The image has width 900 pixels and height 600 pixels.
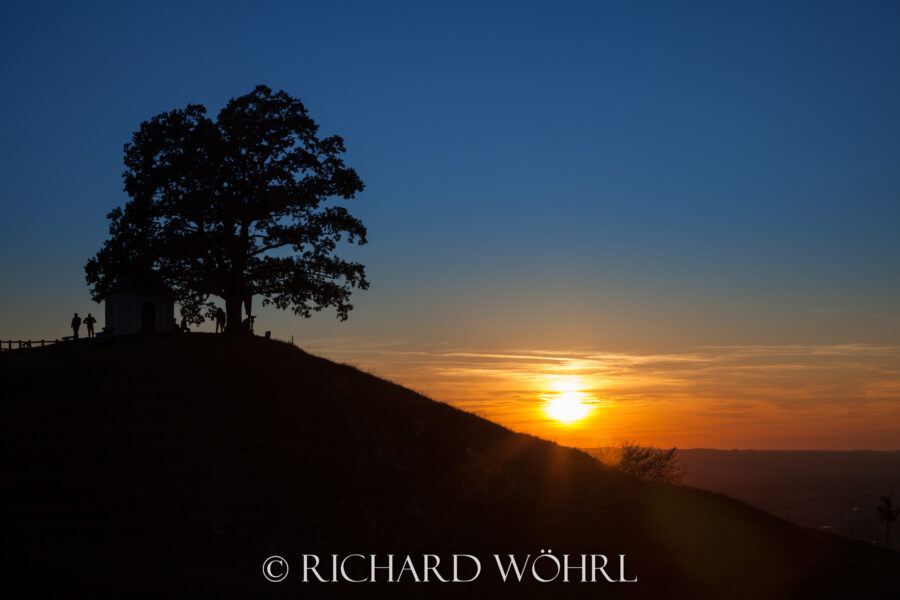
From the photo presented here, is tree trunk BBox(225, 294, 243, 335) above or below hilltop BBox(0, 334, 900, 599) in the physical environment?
above

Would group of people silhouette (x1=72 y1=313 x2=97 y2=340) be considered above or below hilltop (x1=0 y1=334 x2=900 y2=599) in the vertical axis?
above

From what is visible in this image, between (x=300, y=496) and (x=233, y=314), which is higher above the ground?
(x=233, y=314)

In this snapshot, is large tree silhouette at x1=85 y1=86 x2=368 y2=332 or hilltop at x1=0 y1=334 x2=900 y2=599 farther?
large tree silhouette at x1=85 y1=86 x2=368 y2=332

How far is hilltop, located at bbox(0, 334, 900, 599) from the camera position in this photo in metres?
26.3

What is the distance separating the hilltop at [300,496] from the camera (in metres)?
26.3

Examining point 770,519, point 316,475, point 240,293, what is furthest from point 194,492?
point 770,519

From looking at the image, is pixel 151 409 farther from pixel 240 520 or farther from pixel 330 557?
pixel 330 557

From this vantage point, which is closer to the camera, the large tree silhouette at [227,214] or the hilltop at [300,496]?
the hilltop at [300,496]

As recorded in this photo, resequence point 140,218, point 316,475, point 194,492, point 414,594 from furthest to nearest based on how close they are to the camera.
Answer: point 140,218, point 316,475, point 194,492, point 414,594

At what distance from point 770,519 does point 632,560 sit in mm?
16401

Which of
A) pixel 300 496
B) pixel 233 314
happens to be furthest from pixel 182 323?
pixel 300 496

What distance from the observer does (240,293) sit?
54.4 meters

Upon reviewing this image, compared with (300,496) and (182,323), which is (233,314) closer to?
(182,323)

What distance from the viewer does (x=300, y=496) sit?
3306cm
